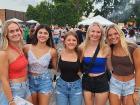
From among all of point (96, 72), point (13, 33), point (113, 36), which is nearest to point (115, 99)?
point (96, 72)

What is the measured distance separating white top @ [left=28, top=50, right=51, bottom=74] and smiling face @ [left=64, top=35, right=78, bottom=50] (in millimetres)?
396

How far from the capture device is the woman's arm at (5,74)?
512 centimetres

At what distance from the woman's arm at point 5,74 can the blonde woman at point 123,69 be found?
5.50 feet

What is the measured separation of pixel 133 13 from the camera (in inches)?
3733

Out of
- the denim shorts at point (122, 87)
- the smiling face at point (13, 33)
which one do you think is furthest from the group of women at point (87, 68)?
the smiling face at point (13, 33)

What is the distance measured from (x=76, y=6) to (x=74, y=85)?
2137 inches

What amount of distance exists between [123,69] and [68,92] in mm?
891

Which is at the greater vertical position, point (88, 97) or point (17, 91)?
point (17, 91)

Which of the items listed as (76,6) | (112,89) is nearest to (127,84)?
(112,89)

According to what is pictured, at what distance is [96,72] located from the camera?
19.9 feet

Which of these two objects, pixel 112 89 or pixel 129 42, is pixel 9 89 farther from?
pixel 129 42

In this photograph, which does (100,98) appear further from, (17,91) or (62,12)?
(62,12)

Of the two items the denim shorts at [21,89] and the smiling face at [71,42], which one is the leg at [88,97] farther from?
the denim shorts at [21,89]

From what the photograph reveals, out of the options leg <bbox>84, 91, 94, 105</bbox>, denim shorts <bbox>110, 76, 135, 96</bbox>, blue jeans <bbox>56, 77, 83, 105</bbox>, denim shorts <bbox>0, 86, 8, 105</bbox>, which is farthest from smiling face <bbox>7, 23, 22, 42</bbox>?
denim shorts <bbox>110, 76, 135, 96</bbox>
